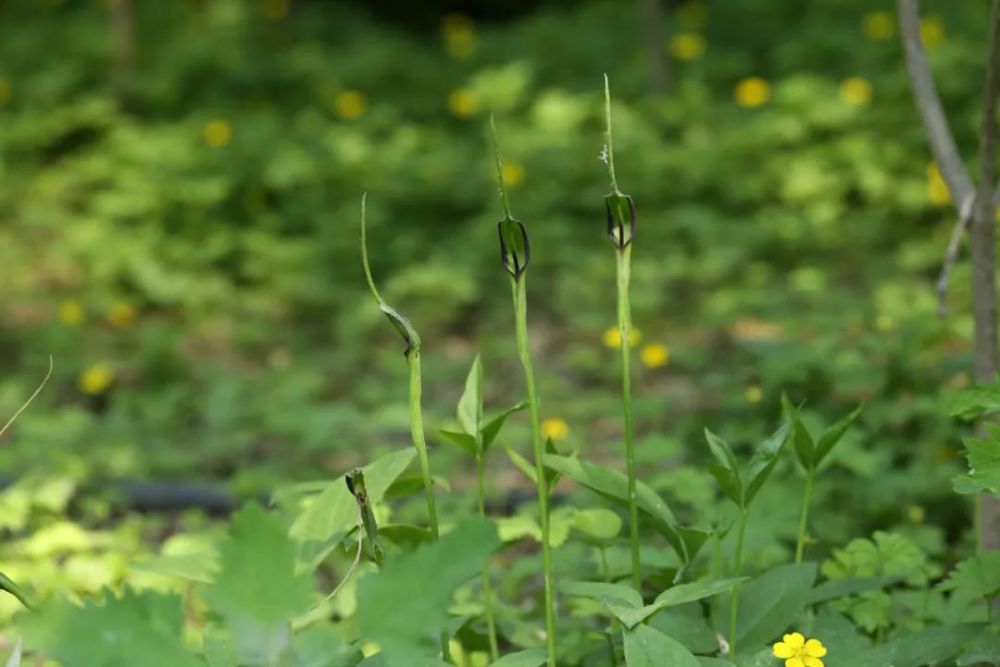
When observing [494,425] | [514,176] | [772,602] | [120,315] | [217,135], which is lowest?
[120,315]

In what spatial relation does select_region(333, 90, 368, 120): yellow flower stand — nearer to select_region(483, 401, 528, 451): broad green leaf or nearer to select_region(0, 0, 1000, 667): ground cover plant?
select_region(0, 0, 1000, 667): ground cover plant

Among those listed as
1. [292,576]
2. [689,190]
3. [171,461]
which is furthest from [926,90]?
[689,190]

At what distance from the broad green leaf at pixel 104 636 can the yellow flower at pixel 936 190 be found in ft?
10.6

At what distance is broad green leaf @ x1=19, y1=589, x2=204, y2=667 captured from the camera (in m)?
1.06

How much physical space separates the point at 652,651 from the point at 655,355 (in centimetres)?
198

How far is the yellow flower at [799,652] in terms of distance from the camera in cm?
138

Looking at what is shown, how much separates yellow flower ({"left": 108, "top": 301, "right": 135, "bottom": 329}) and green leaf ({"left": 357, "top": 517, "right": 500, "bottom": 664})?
10.6 ft

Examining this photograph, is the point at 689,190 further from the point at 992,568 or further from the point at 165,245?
the point at 992,568

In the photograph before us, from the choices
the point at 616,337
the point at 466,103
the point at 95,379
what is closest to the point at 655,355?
the point at 616,337

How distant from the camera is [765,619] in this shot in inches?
62.1

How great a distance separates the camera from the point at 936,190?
152 inches

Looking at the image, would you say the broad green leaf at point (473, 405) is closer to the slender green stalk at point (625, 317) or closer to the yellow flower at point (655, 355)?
the slender green stalk at point (625, 317)

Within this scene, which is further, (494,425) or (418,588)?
(494,425)

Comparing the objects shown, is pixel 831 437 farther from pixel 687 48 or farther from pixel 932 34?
pixel 687 48
